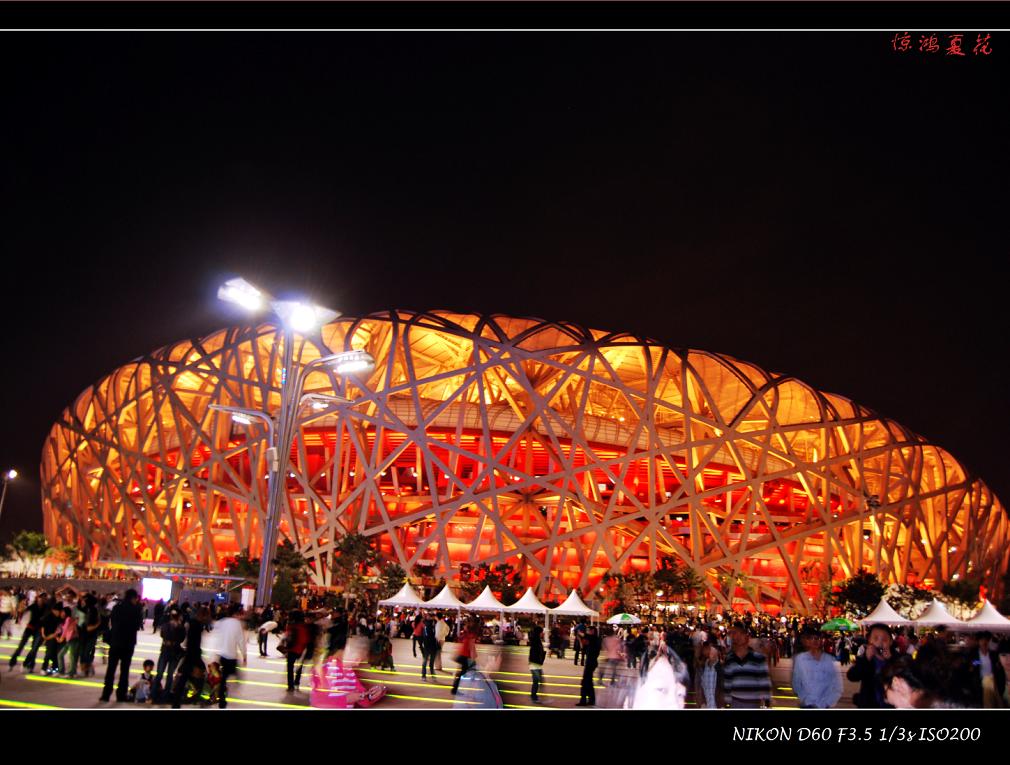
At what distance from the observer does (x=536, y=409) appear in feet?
147

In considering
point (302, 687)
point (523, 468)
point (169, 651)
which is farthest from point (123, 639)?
point (523, 468)

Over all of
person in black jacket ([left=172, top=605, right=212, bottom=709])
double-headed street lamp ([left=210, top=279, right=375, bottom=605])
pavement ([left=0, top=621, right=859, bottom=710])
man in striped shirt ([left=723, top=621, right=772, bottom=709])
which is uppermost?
double-headed street lamp ([left=210, top=279, right=375, bottom=605])

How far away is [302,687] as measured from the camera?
12.4 meters

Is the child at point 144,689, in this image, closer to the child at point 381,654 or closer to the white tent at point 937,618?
the child at point 381,654

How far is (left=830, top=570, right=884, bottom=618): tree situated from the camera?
40250mm

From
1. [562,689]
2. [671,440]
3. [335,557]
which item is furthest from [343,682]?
[671,440]

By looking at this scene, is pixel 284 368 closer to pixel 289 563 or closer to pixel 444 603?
pixel 444 603

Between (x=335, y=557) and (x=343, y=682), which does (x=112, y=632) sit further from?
(x=335, y=557)

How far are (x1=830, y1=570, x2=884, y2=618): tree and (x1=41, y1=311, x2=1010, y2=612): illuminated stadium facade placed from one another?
5.67 m

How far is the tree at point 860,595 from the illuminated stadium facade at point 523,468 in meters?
5.67

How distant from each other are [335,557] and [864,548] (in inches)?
1373

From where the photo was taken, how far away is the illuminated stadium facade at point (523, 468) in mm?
44656

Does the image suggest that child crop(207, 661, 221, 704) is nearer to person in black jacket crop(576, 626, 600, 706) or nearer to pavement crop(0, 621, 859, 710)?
pavement crop(0, 621, 859, 710)

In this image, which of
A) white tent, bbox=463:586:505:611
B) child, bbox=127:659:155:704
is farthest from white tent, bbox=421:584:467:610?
child, bbox=127:659:155:704
